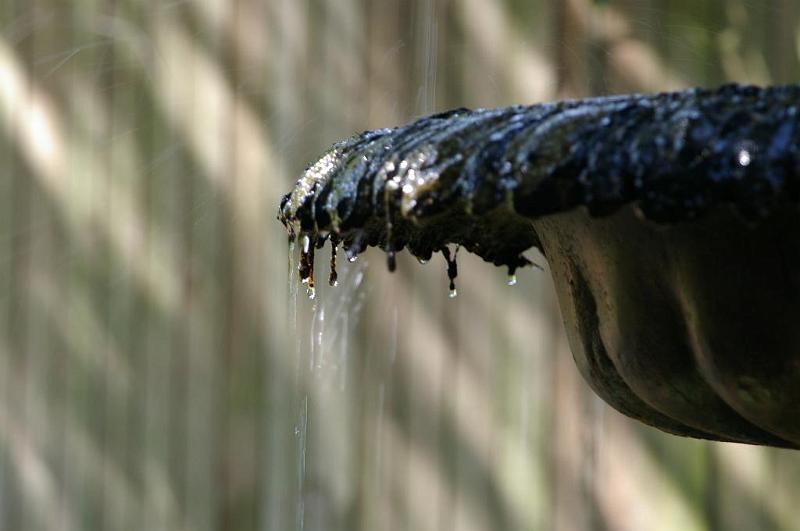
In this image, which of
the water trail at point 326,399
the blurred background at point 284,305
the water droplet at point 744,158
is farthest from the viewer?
the water trail at point 326,399

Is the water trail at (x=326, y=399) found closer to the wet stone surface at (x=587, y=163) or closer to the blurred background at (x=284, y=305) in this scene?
the blurred background at (x=284, y=305)

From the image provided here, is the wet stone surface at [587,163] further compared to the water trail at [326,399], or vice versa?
the water trail at [326,399]

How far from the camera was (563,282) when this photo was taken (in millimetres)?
1604

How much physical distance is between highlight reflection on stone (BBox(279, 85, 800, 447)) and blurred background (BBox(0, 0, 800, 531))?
1.55 meters

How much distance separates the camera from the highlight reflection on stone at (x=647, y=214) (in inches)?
43.0

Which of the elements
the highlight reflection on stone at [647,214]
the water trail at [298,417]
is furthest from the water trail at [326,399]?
the highlight reflection on stone at [647,214]

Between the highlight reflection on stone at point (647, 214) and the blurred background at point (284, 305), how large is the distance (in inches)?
60.9

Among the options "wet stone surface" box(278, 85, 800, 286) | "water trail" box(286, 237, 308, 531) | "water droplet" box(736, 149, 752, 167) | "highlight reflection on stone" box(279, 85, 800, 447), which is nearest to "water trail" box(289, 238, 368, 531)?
"water trail" box(286, 237, 308, 531)

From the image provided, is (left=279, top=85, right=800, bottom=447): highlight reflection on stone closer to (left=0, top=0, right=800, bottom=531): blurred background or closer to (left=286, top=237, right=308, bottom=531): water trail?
(left=0, top=0, right=800, bottom=531): blurred background

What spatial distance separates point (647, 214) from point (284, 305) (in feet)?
7.84

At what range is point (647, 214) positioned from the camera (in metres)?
1.11

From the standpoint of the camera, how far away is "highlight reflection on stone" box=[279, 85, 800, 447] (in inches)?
43.0

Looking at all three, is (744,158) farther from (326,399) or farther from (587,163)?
(326,399)

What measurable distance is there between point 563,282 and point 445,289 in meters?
1.62
